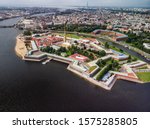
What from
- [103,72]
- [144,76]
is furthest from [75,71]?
[144,76]

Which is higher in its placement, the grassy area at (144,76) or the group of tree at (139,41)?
the group of tree at (139,41)

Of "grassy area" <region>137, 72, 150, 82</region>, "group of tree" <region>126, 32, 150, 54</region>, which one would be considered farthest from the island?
"group of tree" <region>126, 32, 150, 54</region>

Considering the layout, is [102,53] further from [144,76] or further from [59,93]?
[59,93]

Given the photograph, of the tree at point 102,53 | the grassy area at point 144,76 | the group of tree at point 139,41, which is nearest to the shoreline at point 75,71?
the grassy area at point 144,76

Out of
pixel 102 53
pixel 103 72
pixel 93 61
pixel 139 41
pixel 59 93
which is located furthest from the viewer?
pixel 139 41

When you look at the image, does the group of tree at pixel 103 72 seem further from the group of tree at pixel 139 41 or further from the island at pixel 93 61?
the group of tree at pixel 139 41

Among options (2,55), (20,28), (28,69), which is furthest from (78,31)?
(28,69)

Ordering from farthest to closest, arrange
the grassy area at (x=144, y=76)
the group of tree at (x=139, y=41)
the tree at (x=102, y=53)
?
the group of tree at (x=139, y=41) → the tree at (x=102, y=53) → the grassy area at (x=144, y=76)

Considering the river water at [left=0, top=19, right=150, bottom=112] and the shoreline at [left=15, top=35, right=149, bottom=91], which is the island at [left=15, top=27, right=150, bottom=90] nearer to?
the shoreline at [left=15, top=35, right=149, bottom=91]

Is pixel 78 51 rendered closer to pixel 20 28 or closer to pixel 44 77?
pixel 44 77
